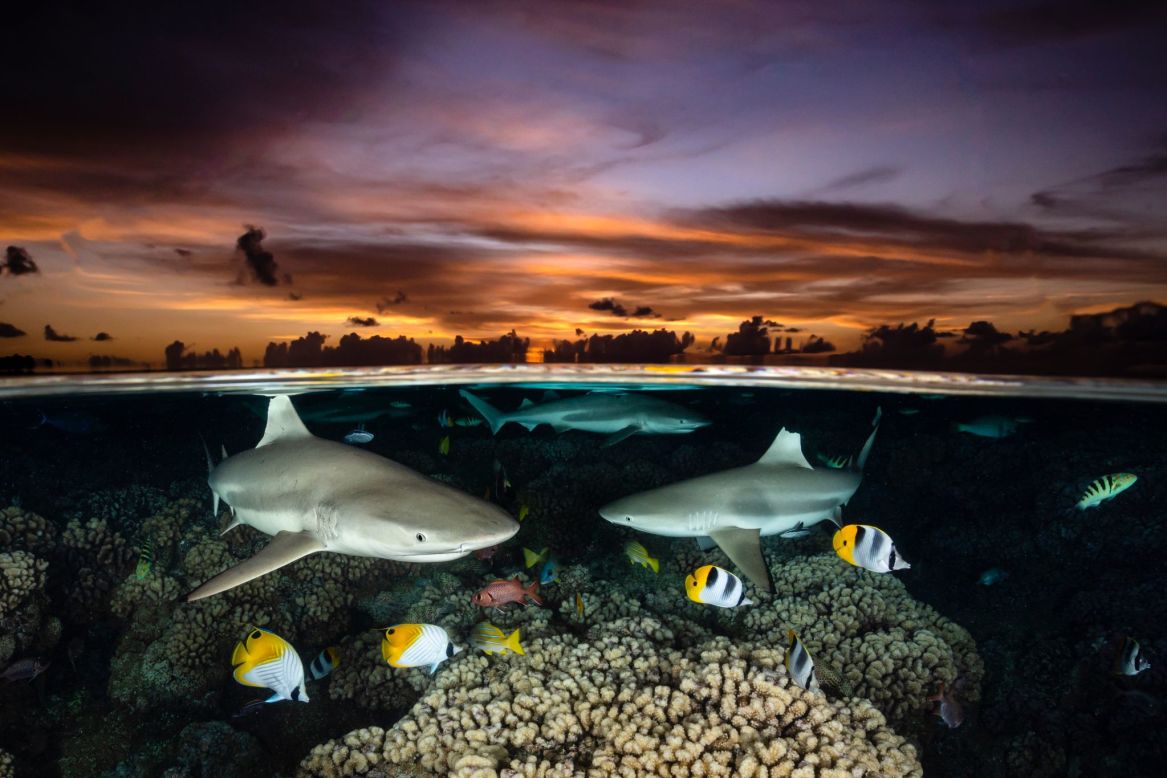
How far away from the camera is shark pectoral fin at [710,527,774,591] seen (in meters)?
5.75

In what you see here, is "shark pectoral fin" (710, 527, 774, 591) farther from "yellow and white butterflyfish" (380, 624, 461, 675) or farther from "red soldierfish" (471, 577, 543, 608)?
"yellow and white butterflyfish" (380, 624, 461, 675)

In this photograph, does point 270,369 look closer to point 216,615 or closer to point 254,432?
point 216,615

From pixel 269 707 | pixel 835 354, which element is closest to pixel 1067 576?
pixel 835 354

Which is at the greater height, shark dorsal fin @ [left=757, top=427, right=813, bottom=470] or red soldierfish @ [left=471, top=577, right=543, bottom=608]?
shark dorsal fin @ [left=757, top=427, right=813, bottom=470]

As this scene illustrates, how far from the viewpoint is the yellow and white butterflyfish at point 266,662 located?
15.2 ft

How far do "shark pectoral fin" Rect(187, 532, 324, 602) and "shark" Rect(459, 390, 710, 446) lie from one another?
616 centimetres

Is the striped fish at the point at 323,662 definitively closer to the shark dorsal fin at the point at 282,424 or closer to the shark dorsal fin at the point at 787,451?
the shark dorsal fin at the point at 282,424

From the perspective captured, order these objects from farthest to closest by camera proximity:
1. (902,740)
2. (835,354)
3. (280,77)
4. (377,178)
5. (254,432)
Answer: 1. (254,432)
2. (835,354)
3. (377,178)
4. (280,77)
5. (902,740)

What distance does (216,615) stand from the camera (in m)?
7.46

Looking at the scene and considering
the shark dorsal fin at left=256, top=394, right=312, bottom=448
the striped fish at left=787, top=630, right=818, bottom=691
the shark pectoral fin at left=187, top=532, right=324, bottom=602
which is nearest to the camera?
the shark pectoral fin at left=187, top=532, right=324, bottom=602

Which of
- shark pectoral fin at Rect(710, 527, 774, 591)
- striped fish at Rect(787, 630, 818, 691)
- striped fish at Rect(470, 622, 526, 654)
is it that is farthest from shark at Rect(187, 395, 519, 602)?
shark pectoral fin at Rect(710, 527, 774, 591)

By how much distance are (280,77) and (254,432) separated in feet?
69.5

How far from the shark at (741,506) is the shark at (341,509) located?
269 cm

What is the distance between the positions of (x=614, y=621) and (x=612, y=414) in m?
5.84
